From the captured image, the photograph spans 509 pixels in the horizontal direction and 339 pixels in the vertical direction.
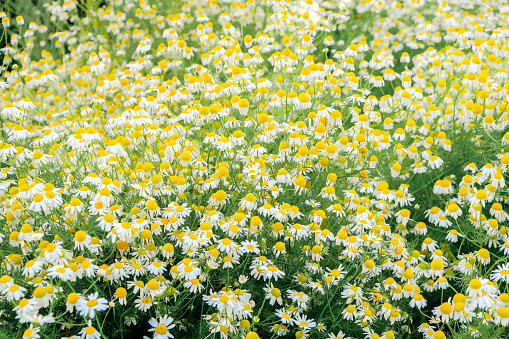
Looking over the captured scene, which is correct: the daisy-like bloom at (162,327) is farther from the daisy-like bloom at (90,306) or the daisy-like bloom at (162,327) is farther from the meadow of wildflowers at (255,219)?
the daisy-like bloom at (90,306)

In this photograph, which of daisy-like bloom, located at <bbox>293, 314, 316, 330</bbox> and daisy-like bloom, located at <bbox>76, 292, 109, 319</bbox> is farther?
daisy-like bloom, located at <bbox>293, 314, 316, 330</bbox>

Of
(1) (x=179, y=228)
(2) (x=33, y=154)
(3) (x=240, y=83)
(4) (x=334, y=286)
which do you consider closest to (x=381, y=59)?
(3) (x=240, y=83)

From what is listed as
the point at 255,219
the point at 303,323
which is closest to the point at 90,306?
the point at 255,219

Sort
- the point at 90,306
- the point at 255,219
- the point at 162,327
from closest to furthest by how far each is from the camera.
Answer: the point at 90,306 < the point at 162,327 < the point at 255,219

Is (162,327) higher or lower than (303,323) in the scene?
higher

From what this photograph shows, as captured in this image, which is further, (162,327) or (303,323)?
(303,323)

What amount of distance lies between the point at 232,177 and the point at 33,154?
59.0 inches

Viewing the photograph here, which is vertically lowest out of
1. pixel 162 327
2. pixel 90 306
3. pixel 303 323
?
pixel 303 323

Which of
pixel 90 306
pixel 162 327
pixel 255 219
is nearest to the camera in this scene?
pixel 90 306

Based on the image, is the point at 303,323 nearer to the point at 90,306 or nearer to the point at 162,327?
the point at 162,327

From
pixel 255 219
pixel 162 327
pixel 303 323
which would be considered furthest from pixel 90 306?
pixel 303 323

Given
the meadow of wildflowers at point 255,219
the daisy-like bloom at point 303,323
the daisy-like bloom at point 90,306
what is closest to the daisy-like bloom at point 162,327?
the meadow of wildflowers at point 255,219

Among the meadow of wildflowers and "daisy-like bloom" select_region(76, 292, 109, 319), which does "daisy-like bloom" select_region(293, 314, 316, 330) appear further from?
"daisy-like bloom" select_region(76, 292, 109, 319)

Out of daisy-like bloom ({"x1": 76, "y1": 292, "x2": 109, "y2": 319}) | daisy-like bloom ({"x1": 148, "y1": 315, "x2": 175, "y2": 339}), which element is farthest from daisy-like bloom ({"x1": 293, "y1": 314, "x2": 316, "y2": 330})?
daisy-like bloom ({"x1": 76, "y1": 292, "x2": 109, "y2": 319})
